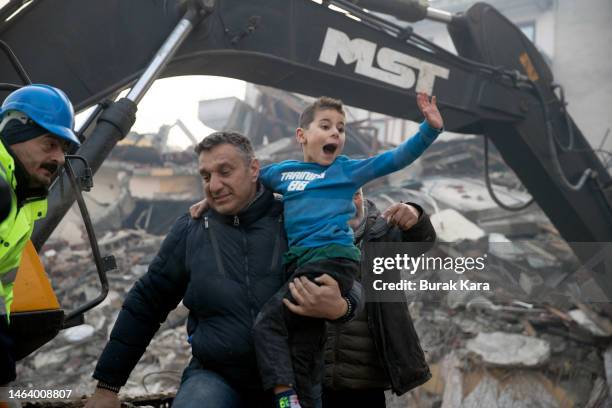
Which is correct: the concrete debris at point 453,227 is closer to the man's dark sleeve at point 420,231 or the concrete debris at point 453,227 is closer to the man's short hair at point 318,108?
the man's dark sleeve at point 420,231

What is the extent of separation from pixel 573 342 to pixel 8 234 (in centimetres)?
647

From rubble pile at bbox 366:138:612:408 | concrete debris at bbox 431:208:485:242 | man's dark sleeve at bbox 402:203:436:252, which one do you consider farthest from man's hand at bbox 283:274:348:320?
concrete debris at bbox 431:208:485:242

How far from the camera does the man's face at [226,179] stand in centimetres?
205

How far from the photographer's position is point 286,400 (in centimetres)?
185

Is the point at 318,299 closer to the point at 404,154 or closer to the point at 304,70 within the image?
the point at 404,154

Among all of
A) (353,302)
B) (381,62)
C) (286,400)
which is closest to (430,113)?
(353,302)

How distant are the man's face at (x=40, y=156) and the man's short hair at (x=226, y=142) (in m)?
0.53

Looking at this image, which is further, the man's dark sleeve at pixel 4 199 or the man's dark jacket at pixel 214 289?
the man's dark jacket at pixel 214 289

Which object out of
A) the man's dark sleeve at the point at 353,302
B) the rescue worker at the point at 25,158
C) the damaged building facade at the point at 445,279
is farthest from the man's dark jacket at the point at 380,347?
the rescue worker at the point at 25,158

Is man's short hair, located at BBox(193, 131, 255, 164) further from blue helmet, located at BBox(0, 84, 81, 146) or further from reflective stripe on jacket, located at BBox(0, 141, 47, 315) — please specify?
reflective stripe on jacket, located at BBox(0, 141, 47, 315)

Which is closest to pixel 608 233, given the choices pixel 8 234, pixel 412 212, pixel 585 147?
pixel 585 147

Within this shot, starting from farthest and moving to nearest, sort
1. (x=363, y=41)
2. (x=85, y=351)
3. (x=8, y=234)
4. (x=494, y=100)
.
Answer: (x=85, y=351)
(x=494, y=100)
(x=363, y=41)
(x=8, y=234)

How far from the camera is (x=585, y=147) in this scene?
18.0 ft

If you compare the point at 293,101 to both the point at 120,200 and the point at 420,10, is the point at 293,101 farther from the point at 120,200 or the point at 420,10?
the point at 420,10
